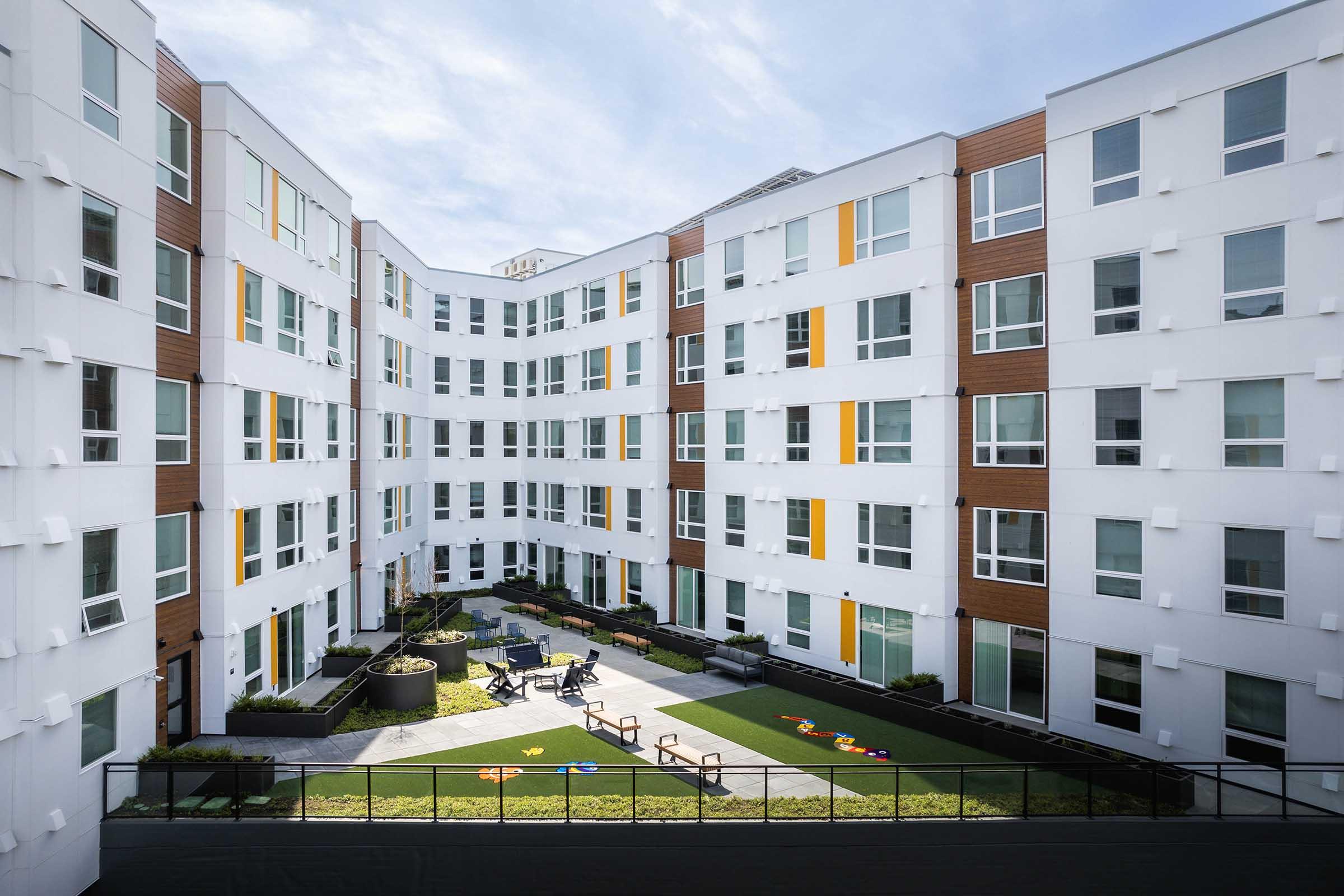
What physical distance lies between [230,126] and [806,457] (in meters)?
15.7

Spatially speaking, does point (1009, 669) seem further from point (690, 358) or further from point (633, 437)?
point (633, 437)

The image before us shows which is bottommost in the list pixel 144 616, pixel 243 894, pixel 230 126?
pixel 243 894

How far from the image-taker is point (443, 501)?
32656 mm

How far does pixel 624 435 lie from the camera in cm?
2831

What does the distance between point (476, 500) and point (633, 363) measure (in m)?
10.3

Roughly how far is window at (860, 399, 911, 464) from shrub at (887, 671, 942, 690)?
16.6 ft

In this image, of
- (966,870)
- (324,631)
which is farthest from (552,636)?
(966,870)

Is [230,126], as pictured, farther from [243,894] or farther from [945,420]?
[945,420]

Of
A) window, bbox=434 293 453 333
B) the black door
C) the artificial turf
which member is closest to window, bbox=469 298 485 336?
window, bbox=434 293 453 333

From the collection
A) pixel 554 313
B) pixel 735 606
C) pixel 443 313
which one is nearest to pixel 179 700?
pixel 735 606

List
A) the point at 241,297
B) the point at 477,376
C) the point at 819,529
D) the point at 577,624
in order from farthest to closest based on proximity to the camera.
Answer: the point at 477,376 → the point at 577,624 → the point at 819,529 → the point at 241,297

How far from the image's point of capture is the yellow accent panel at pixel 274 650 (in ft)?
59.2

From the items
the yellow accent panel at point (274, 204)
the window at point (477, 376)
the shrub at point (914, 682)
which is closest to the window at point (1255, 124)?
the shrub at point (914, 682)

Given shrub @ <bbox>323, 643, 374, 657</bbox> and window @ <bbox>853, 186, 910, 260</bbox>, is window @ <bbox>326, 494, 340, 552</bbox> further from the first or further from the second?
window @ <bbox>853, 186, 910, 260</bbox>
